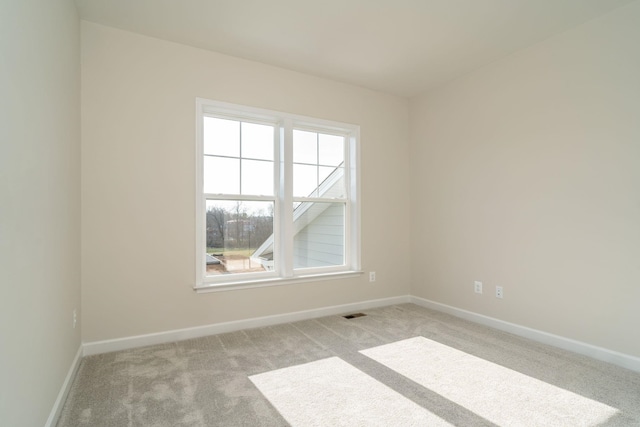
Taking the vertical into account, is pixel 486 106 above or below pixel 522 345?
above

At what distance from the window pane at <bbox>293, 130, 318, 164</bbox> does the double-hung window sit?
0.04ft

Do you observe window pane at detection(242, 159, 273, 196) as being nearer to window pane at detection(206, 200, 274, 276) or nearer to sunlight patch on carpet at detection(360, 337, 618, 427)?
window pane at detection(206, 200, 274, 276)

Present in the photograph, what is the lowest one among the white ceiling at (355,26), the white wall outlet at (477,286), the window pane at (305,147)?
the white wall outlet at (477,286)

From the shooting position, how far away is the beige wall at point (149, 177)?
2697 millimetres

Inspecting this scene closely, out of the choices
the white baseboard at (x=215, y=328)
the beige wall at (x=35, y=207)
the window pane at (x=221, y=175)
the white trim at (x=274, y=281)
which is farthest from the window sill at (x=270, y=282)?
the beige wall at (x=35, y=207)

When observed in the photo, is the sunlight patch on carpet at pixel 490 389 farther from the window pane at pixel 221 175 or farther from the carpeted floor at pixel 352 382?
the window pane at pixel 221 175

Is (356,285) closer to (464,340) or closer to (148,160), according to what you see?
(464,340)

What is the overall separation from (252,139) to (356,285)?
207 centimetres

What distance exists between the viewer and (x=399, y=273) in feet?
14.2

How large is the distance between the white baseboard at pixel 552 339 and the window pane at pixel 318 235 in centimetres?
139

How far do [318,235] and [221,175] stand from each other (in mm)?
1314

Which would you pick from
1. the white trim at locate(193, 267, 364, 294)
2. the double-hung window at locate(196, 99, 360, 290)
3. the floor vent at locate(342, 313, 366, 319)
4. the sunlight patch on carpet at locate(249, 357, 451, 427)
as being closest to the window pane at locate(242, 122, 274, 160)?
the double-hung window at locate(196, 99, 360, 290)

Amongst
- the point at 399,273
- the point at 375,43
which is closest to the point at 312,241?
the point at 399,273

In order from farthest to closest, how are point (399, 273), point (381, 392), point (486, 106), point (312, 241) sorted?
point (399, 273) < point (312, 241) < point (486, 106) < point (381, 392)
